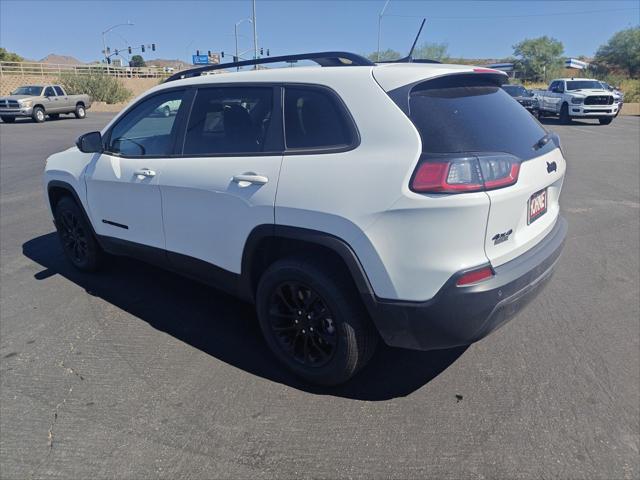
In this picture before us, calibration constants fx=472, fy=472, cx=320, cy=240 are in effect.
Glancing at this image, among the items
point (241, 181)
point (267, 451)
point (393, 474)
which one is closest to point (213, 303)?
point (241, 181)

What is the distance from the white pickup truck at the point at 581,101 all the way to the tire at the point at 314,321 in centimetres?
2308

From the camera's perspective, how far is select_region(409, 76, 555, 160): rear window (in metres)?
2.38

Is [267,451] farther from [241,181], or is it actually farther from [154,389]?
[241,181]

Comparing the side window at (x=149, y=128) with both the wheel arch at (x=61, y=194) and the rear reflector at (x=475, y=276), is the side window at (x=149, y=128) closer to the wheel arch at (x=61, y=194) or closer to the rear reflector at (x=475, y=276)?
the wheel arch at (x=61, y=194)

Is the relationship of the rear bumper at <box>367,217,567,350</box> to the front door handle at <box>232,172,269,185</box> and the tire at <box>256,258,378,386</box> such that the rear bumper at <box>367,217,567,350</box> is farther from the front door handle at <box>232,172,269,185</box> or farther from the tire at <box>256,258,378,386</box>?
the front door handle at <box>232,172,269,185</box>

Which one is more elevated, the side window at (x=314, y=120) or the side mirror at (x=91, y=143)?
the side window at (x=314, y=120)

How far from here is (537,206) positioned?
108 inches

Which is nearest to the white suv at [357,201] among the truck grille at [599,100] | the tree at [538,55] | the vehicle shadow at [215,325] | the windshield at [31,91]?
the vehicle shadow at [215,325]

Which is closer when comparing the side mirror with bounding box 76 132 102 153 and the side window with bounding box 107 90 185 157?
the side window with bounding box 107 90 185 157

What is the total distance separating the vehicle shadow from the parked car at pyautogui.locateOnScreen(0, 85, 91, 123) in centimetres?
2454

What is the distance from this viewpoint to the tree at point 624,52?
61750 mm

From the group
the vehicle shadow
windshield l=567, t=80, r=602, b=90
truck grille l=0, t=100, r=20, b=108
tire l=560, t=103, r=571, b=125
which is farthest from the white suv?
truck grille l=0, t=100, r=20, b=108

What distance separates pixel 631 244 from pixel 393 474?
4.64m

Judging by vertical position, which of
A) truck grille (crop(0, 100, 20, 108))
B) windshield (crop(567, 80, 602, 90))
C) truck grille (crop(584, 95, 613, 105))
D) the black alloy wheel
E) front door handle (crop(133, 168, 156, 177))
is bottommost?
truck grille (crop(0, 100, 20, 108))
